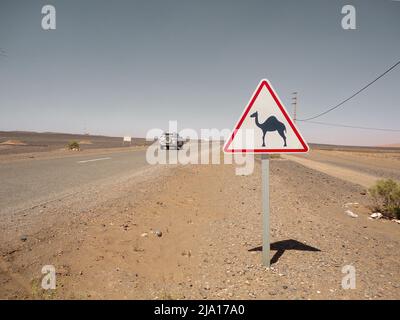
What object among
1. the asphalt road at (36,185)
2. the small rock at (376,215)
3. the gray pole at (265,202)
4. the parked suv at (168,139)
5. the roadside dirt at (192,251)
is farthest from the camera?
the parked suv at (168,139)

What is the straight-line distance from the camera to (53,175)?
1059 cm

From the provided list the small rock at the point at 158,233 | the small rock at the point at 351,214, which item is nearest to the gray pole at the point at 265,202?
the small rock at the point at 158,233

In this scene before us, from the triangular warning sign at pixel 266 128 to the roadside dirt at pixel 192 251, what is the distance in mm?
1629

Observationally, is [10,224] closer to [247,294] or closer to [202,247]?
[202,247]

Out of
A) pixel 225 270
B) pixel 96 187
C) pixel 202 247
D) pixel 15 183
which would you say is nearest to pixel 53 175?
pixel 15 183

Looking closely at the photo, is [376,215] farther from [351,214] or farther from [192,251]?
[192,251]

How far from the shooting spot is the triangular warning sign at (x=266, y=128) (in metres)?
Result: 3.37

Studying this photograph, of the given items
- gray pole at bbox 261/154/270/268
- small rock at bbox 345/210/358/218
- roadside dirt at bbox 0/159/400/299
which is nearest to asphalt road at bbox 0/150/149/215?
roadside dirt at bbox 0/159/400/299

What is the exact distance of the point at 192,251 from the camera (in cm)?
426

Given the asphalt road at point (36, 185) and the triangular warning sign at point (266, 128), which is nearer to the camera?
the triangular warning sign at point (266, 128)

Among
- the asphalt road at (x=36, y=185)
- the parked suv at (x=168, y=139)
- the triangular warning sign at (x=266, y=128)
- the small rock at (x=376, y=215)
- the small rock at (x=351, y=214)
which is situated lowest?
the small rock at (x=376, y=215)

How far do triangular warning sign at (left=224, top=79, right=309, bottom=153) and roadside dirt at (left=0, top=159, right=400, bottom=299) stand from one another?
Result: 163 centimetres

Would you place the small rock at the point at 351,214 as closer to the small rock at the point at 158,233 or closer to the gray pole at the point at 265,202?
the gray pole at the point at 265,202

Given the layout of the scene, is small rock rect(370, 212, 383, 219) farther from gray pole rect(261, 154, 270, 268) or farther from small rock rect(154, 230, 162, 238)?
small rock rect(154, 230, 162, 238)
